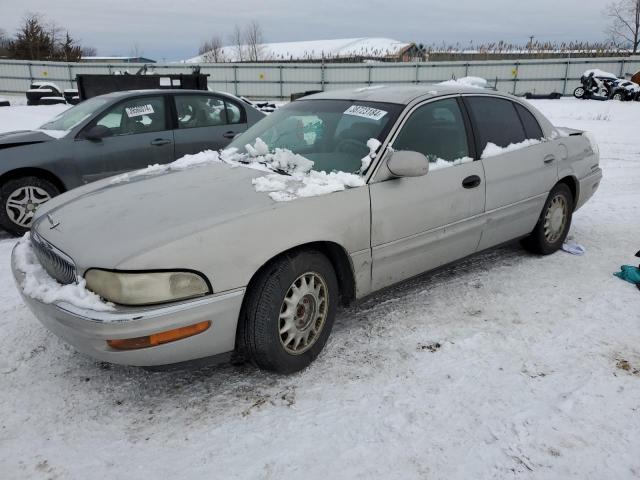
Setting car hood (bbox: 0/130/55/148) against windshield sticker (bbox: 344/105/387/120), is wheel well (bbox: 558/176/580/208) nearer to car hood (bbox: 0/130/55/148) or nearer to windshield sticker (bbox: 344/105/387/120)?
windshield sticker (bbox: 344/105/387/120)

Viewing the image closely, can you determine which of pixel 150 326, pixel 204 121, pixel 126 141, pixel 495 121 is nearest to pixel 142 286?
pixel 150 326

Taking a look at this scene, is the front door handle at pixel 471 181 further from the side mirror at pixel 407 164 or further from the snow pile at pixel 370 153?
the snow pile at pixel 370 153

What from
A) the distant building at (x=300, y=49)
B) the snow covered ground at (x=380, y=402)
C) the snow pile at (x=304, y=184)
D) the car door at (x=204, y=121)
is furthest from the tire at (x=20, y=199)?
the distant building at (x=300, y=49)

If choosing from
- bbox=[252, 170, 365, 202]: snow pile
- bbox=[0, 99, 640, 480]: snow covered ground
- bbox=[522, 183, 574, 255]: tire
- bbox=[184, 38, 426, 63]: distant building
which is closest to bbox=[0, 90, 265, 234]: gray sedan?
bbox=[0, 99, 640, 480]: snow covered ground

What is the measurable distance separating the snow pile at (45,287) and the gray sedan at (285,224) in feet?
0.03

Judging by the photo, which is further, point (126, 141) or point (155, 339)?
point (126, 141)

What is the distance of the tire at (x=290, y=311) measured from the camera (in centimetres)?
250

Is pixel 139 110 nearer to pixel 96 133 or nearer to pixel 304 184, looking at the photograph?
pixel 96 133

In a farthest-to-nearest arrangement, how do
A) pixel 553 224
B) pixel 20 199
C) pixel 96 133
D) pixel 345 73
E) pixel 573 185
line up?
pixel 345 73 < pixel 96 133 < pixel 20 199 < pixel 573 185 < pixel 553 224

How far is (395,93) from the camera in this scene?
3.49m

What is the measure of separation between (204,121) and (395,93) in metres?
3.55

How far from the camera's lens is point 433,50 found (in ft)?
128

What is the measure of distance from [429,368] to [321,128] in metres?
1.73

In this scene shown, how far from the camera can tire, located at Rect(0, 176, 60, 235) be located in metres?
5.07
